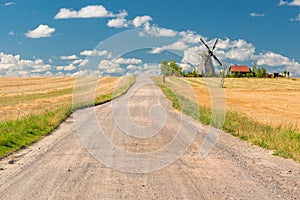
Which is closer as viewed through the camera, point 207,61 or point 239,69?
point 207,61

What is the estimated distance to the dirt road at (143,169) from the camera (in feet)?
24.9

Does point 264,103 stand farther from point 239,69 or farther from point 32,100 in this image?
point 239,69

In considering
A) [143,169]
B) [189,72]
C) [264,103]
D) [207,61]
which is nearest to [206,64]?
[207,61]

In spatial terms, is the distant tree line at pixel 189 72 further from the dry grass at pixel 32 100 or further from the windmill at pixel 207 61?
the dry grass at pixel 32 100

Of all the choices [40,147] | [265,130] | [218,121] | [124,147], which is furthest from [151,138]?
[218,121]

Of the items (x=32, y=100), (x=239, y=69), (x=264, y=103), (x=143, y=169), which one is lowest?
(x=264, y=103)

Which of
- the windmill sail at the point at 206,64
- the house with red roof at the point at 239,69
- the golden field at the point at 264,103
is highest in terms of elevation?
the windmill sail at the point at 206,64

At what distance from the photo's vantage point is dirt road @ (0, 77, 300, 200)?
24.9 ft

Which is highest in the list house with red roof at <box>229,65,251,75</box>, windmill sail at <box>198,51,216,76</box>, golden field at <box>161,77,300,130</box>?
windmill sail at <box>198,51,216,76</box>

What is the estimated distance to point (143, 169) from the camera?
9.55 m

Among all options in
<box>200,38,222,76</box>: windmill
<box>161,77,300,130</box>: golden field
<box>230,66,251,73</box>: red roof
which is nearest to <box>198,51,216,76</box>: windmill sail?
<box>200,38,222,76</box>: windmill

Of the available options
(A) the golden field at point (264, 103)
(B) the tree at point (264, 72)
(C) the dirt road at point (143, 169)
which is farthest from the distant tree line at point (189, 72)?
(C) the dirt road at point (143, 169)

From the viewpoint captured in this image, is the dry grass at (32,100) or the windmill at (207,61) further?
the windmill at (207,61)

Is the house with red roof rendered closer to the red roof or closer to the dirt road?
the red roof
